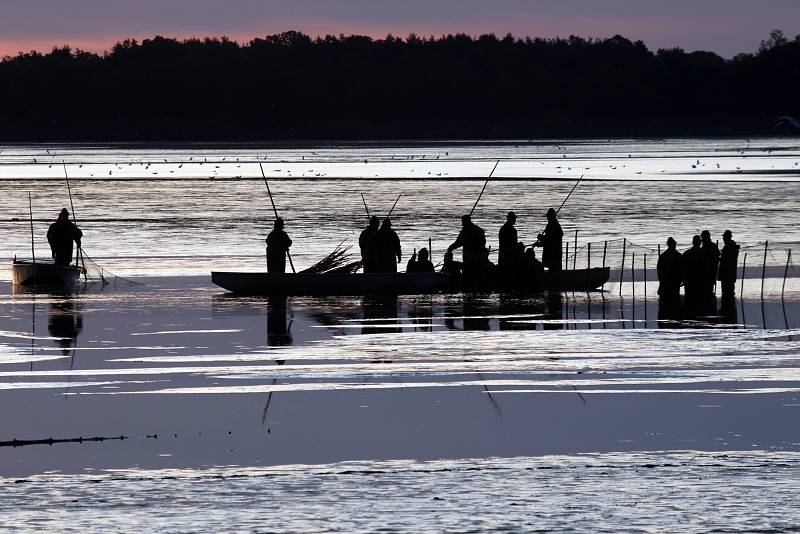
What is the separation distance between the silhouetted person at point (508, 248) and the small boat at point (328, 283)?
3.46ft

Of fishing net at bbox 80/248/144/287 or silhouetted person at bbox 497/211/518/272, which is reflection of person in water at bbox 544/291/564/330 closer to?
silhouetted person at bbox 497/211/518/272

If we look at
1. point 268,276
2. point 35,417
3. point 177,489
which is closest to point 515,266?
point 268,276

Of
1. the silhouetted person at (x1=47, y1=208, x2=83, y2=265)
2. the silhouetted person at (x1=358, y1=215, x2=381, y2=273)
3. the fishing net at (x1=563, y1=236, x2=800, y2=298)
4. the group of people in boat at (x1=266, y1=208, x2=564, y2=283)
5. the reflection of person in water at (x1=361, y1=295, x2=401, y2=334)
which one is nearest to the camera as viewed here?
the reflection of person in water at (x1=361, y1=295, x2=401, y2=334)

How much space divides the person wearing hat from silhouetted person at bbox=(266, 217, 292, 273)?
3.79 metres

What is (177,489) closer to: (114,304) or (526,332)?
(526,332)

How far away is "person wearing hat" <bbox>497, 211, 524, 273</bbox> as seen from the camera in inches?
1046

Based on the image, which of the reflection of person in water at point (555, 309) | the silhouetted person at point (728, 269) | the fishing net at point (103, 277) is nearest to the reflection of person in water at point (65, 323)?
the fishing net at point (103, 277)

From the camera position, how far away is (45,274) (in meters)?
28.0

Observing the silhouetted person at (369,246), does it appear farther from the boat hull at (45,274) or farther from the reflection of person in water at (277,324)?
the boat hull at (45,274)

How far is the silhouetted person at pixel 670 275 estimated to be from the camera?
1006 inches

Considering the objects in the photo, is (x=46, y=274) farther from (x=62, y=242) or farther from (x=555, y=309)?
(x=555, y=309)

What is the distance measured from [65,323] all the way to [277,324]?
3.16 meters

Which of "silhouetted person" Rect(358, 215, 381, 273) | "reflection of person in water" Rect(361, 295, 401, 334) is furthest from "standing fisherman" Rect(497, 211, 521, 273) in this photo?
"silhouetted person" Rect(358, 215, 381, 273)

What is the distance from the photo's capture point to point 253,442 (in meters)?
12.6
